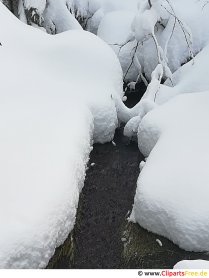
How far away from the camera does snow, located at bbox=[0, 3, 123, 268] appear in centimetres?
442

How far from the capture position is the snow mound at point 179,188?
4965 millimetres

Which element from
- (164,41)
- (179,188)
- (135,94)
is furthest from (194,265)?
(164,41)

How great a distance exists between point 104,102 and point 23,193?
3.56 metres

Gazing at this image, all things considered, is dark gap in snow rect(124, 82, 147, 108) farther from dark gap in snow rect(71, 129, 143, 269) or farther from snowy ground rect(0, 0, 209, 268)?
dark gap in snow rect(71, 129, 143, 269)

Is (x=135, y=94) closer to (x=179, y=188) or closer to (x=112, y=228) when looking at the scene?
(x=112, y=228)

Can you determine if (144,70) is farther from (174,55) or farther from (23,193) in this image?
(23,193)

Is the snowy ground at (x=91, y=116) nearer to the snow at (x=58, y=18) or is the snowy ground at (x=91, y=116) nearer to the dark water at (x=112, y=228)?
the snow at (x=58, y=18)

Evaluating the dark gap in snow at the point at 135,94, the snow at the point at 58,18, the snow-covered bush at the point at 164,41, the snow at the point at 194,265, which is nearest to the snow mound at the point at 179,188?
the snow at the point at 194,265

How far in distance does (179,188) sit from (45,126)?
2.09 meters

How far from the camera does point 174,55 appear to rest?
1048cm

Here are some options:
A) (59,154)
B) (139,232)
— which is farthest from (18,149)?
(139,232)

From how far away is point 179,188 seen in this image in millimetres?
5258

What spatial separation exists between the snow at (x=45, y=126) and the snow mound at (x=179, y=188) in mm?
866

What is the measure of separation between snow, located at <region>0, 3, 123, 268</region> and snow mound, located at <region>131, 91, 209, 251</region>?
2.84 ft
